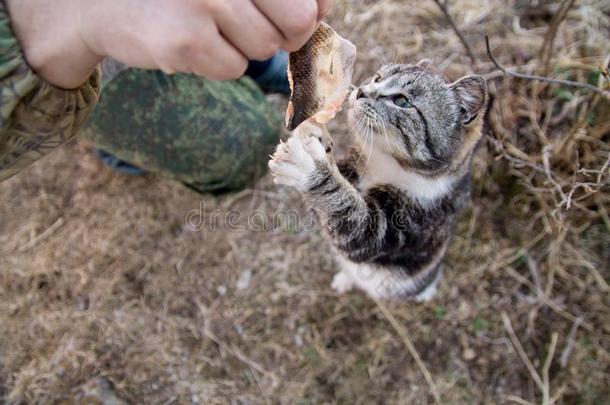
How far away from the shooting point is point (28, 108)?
1.50 m

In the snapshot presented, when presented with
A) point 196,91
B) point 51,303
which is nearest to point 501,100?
point 196,91

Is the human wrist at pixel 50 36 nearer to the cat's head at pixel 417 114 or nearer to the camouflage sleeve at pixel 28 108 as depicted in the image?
the camouflage sleeve at pixel 28 108

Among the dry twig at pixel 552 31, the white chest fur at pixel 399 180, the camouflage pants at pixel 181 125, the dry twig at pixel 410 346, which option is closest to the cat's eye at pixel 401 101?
the white chest fur at pixel 399 180

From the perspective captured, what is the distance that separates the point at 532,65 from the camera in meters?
2.93

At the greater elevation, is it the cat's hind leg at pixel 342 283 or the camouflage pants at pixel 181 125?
the camouflage pants at pixel 181 125

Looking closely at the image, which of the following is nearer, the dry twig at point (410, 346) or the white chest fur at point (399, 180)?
the white chest fur at point (399, 180)

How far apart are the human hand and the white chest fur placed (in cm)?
73

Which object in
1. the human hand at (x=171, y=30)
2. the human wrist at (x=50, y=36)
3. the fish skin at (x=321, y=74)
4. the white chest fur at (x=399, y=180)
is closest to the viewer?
the human hand at (x=171, y=30)

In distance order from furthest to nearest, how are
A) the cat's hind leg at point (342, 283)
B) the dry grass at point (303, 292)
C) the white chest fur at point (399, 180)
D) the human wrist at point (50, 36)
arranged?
the cat's hind leg at point (342, 283), the dry grass at point (303, 292), the white chest fur at point (399, 180), the human wrist at point (50, 36)

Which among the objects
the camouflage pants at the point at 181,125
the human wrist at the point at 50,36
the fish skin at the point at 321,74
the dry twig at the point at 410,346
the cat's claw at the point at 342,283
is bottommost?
the dry twig at the point at 410,346

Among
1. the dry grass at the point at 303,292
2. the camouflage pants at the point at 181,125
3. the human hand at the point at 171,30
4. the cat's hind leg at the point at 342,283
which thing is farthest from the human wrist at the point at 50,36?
the cat's hind leg at the point at 342,283

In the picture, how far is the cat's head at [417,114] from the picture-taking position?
5.82ft

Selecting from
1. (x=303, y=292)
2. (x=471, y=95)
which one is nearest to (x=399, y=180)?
(x=471, y=95)

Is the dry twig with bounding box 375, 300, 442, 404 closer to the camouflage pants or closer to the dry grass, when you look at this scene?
the dry grass
